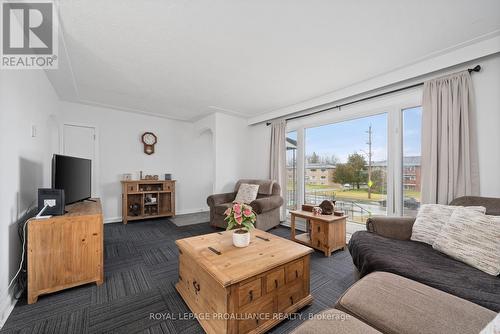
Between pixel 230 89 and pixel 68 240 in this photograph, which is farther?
Answer: pixel 230 89

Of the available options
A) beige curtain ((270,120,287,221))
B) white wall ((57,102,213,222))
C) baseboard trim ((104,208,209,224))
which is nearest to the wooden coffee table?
beige curtain ((270,120,287,221))

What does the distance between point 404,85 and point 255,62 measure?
191 centimetres

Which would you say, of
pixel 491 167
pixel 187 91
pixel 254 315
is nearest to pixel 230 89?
pixel 187 91

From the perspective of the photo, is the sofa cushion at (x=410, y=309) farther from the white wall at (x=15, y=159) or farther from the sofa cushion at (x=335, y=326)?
the white wall at (x=15, y=159)

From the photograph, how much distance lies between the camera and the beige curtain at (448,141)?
6.84ft

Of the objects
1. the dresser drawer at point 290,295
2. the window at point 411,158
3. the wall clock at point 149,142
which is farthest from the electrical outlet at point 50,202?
the window at point 411,158

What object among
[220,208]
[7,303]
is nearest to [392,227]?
[220,208]

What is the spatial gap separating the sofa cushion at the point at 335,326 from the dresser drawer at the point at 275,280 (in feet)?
1.72

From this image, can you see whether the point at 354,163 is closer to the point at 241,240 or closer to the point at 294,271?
the point at 294,271

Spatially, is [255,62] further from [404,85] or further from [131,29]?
[404,85]

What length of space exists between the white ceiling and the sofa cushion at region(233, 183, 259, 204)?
1.81 m

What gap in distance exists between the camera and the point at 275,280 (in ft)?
4.91

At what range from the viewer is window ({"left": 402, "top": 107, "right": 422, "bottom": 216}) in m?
2.60

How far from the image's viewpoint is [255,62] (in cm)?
242
